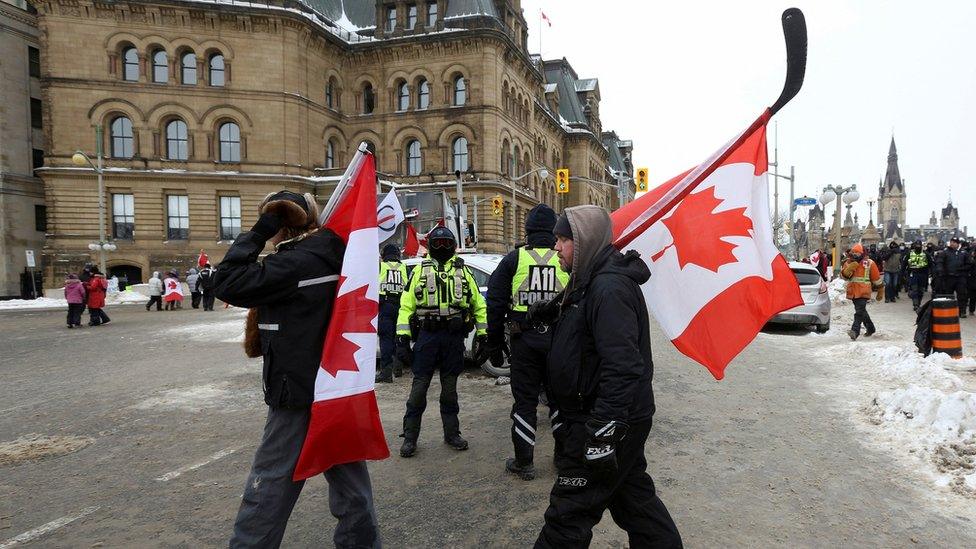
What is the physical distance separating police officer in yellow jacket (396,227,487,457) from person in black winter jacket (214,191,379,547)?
2136mm

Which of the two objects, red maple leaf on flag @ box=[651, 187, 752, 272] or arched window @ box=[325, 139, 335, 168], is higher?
arched window @ box=[325, 139, 335, 168]

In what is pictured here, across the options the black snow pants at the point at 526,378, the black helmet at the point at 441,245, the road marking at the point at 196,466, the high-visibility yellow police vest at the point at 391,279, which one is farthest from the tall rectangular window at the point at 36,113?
the black snow pants at the point at 526,378

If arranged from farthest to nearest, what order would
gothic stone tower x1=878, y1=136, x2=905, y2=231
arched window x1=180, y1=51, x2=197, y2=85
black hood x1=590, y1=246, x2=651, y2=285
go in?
gothic stone tower x1=878, y1=136, x2=905, y2=231 → arched window x1=180, y1=51, x2=197, y2=85 → black hood x1=590, y1=246, x2=651, y2=285

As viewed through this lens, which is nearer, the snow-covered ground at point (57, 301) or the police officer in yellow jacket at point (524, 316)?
the police officer in yellow jacket at point (524, 316)

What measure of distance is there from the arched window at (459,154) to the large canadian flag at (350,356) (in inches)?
1582

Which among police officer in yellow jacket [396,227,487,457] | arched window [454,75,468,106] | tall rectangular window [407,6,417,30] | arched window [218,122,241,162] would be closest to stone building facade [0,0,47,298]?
arched window [218,122,241,162]

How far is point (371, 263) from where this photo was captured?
3.12m

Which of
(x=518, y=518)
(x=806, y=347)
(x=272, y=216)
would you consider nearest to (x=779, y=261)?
(x=518, y=518)

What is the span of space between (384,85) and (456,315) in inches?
1629

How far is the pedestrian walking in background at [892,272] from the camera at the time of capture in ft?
60.8

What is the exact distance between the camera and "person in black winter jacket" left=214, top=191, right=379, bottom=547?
2.71 meters

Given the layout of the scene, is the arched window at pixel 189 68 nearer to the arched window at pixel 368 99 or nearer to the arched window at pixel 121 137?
the arched window at pixel 121 137

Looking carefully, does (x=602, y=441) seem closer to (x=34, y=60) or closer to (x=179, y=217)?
(x=179, y=217)

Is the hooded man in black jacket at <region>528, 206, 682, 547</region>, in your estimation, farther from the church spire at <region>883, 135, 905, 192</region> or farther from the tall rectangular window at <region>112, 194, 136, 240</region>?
the church spire at <region>883, 135, 905, 192</region>
